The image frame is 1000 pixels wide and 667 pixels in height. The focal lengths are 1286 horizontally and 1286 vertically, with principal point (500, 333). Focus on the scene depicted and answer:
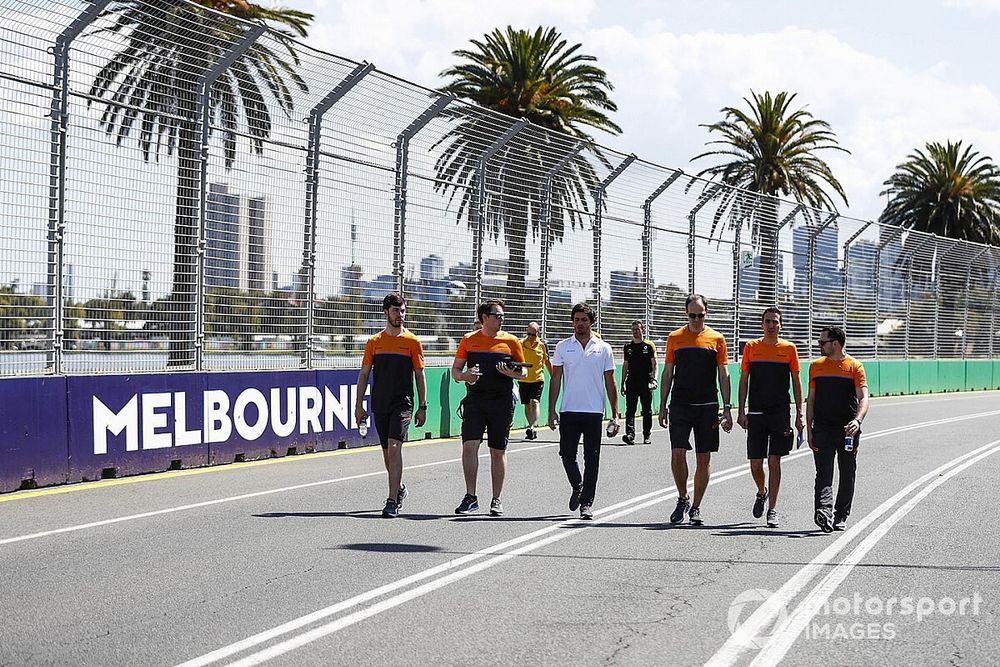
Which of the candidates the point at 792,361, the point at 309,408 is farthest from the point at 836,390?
the point at 309,408

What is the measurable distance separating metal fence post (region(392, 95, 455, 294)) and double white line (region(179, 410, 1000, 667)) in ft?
25.7

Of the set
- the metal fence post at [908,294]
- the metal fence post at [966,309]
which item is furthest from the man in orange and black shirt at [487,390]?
the metal fence post at [966,309]

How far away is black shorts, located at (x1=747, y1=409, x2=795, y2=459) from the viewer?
10.6 meters

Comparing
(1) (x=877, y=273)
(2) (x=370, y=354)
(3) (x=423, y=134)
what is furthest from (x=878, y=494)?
(1) (x=877, y=273)

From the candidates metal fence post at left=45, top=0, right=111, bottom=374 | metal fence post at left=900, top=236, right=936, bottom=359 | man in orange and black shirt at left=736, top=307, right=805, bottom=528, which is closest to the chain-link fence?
metal fence post at left=45, top=0, right=111, bottom=374

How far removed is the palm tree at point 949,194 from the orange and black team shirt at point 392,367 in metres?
A: 54.3

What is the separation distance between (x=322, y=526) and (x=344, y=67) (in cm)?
869

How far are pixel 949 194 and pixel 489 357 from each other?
54.6m

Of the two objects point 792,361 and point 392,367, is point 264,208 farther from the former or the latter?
point 792,361

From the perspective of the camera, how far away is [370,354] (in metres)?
10.9

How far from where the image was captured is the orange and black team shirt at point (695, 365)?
10.5 meters

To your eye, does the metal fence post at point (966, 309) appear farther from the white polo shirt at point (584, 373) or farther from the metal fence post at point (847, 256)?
the white polo shirt at point (584, 373)

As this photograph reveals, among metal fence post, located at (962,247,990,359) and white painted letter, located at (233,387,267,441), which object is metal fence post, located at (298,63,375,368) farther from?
metal fence post, located at (962,247,990,359)

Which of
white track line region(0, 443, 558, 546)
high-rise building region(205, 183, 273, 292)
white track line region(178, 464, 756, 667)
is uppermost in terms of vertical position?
high-rise building region(205, 183, 273, 292)
